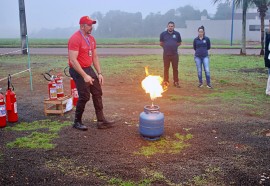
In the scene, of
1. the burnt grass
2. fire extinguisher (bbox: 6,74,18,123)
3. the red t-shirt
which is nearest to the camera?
the burnt grass

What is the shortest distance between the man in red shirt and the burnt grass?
0.57 meters

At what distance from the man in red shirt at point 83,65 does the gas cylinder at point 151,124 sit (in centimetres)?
116

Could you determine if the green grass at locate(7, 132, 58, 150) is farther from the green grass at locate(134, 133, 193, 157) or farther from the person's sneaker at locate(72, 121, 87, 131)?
the green grass at locate(134, 133, 193, 157)

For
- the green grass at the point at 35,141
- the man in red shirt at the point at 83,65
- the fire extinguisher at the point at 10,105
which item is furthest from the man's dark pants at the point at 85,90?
the fire extinguisher at the point at 10,105

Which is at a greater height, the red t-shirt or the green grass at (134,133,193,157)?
the red t-shirt

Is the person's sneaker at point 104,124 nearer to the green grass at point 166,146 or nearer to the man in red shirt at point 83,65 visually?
the man in red shirt at point 83,65

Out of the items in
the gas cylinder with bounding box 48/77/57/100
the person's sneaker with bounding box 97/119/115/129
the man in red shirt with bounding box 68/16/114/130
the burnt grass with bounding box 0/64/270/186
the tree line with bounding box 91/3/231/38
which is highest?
the tree line with bounding box 91/3/231/38

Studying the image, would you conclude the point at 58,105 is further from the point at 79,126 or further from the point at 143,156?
the point at 143,156

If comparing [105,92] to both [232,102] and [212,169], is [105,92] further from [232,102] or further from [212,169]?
[212,169]

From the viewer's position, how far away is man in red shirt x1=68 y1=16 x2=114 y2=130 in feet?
20.8

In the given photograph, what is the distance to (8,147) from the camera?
603 centimetres

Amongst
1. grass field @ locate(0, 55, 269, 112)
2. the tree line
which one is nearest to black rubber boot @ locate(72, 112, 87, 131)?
grass field @ locate(0, 55, 269, 112)

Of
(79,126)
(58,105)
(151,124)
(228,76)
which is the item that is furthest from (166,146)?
(228,76)

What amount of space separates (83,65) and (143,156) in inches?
88.6
